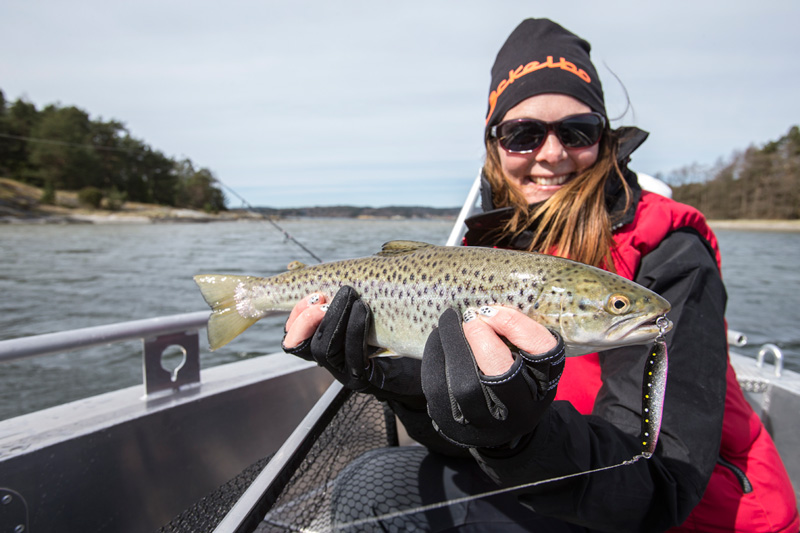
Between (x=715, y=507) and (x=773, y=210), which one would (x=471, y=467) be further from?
(x=773, y=210)

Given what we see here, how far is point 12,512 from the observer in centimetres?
233

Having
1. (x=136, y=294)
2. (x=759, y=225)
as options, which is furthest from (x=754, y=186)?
(x=136, y=294)

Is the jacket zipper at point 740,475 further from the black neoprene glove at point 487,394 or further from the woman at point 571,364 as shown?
the black neoprene glove at point 487,394

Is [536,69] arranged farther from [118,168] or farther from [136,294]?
[118,168]

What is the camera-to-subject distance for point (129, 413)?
9.68ft

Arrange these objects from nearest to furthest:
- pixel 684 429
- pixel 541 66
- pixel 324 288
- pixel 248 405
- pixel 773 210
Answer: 1. pixel 684 429
2. pixel 324 288
3. pixel 541 66
4. pixel 248 405
5. pixel 773 210

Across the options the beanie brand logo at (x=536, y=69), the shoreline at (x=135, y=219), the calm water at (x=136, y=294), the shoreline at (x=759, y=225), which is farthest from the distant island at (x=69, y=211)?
the shoreline at (x=759, y=225)

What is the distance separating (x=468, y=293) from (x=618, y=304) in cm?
64

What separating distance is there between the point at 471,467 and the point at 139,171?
378ft

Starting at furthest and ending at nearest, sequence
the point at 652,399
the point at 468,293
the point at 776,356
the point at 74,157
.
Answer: the point at 74,157, the point at 776,356, the point at 468,293, the point at 652,399

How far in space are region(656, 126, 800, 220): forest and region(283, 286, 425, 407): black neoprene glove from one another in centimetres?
8564

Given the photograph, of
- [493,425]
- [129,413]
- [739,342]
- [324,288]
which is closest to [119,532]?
[129,413]

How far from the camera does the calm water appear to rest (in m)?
8.70

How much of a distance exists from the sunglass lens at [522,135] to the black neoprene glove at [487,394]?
1.56 meters
